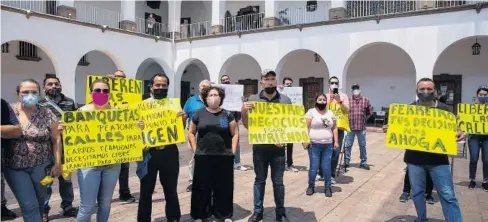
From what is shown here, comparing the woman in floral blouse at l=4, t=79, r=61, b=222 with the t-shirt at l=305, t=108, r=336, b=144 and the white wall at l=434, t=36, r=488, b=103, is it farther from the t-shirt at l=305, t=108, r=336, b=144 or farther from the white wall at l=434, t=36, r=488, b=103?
the white wall at l=434, t=36, r=488, b=103

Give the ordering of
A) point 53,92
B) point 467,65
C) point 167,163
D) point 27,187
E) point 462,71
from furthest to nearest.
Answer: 1. point 462,71
2. point 467,65
3. point 53,92
4. point 167,163
5. point 27,187

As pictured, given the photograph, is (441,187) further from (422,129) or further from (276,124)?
(276,124)

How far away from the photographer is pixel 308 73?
19141 millimetres

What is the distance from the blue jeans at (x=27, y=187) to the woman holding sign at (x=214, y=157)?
1566 mm

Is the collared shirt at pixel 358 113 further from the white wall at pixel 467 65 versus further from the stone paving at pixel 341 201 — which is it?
the white wall at pixel 467 65

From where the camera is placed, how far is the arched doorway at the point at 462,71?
15117 millimetres

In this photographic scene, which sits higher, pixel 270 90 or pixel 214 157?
pixel 270 90

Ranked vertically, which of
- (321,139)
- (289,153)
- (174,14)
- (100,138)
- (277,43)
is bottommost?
(289,153)

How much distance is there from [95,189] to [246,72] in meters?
17.8

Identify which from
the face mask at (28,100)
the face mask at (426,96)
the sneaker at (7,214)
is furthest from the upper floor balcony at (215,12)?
the face mask at (28,100)

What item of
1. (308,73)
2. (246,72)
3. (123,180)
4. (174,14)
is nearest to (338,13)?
(308,73)

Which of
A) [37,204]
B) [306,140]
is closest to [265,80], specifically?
[306,140]

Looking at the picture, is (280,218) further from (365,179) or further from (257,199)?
(365,179)

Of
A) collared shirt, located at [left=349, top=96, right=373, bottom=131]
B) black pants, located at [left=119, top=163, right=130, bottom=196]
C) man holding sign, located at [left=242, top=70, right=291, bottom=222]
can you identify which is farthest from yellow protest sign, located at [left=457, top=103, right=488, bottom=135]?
black pants, located at [left=119, top=163, right=130, bottom=196]
